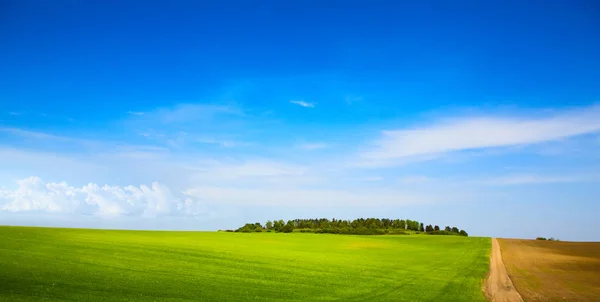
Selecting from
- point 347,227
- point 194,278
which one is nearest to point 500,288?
point 194,278

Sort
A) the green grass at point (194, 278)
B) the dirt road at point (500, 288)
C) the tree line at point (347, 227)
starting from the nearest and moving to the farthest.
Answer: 1. the green grass at point (194, 278)
2. the dirt road at point (500, 288)
3. the tree line at point (347, 227)

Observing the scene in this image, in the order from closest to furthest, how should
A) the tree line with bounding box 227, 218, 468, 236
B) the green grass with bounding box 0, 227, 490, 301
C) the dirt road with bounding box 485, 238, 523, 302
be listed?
the green grass with bounding box 0, 227, 490, 301 < the dirt road with bounding box 485, 238, 523, 302 < the tree line with bounding box 227, 218, 468, 236

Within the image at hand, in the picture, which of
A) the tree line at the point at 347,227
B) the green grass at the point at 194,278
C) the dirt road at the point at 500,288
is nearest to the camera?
the green grass at the point at 194,278

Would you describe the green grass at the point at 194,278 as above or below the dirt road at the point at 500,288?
above

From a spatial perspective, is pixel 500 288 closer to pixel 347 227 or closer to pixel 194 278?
pixel 194 278

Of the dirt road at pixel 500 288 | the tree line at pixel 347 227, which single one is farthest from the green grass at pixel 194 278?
the tree line at pixel 347 227

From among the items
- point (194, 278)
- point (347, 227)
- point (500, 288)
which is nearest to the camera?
point (194, 278)

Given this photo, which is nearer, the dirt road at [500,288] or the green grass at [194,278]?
the green grass at [194,278]

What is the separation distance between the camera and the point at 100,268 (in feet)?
96.2

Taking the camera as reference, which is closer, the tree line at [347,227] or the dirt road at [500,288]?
the dirt road at [500,288]

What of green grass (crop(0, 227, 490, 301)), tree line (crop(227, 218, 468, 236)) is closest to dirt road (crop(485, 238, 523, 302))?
green grass (crop(0, 227, 490, 301))

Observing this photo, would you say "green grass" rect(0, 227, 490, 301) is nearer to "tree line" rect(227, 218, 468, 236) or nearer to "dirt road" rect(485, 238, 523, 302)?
"dirt road" rect(485, 238, 523, 302)

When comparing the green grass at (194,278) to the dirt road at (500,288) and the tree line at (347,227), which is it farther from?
the tree line at (347,227)

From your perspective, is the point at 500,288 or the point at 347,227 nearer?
the point at 500,288
